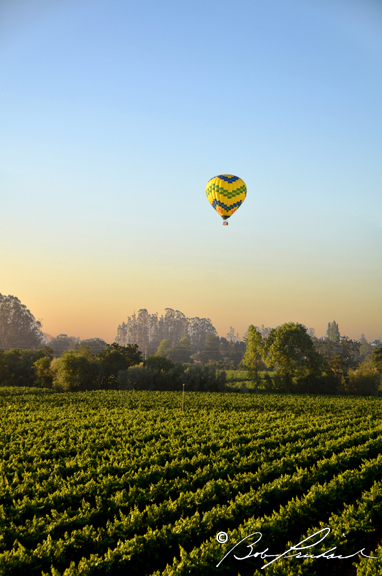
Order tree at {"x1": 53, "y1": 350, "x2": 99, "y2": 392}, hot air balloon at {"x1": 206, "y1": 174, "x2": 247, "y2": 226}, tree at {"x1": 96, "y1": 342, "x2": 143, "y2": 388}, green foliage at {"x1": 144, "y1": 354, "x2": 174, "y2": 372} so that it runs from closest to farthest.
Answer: hot air balloon at {"x1": 206, "y1": 174, "x2": 247, "y2": 226}, tree at {"x1": 53, "y1": 350, "x2": 99, "y2": 392}, tree at {"x1": 96, "y1": 342, "x2": 143, "y2": 388}, green foliage at {"x1": 144, "y1": 354, "x2": 174, "y2": 372}

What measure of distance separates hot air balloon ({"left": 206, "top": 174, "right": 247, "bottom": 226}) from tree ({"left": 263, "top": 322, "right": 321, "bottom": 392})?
37.5 metres

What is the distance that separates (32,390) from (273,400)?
35.0 m

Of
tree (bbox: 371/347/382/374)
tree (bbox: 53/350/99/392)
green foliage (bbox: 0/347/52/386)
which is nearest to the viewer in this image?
tree (bbox: 53/350/99/392)

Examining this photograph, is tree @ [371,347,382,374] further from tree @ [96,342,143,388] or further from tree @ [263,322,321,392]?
tree @ [96,342,143,388]

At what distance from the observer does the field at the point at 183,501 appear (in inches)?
362

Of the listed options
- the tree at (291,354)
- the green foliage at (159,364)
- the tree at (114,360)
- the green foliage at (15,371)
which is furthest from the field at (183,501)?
the green foliage at (15,371)

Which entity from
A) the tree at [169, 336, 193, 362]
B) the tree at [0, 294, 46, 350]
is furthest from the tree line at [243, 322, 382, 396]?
the tree at [0, 294, 46, 350]

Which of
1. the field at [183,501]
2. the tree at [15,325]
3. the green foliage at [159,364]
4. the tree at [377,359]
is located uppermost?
the tree at [15,325]

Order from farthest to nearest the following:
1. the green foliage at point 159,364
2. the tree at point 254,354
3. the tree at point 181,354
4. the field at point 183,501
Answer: the tree at point 181,354
the tree at point 254,354
the green foliage at point 159,364
the field at point 183,501

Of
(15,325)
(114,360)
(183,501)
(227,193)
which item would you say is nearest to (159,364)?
(114,360)

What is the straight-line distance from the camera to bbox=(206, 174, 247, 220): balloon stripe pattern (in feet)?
130

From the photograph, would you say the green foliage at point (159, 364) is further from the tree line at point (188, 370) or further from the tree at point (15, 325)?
the tree at point (15, 325)

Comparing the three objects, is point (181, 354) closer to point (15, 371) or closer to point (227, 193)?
point (15, 371)

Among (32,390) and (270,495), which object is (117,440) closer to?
(270,495)
